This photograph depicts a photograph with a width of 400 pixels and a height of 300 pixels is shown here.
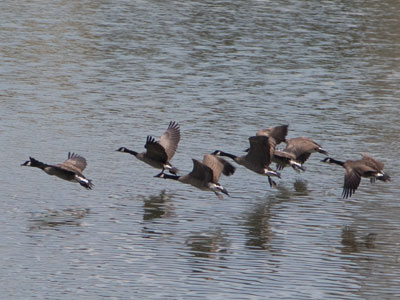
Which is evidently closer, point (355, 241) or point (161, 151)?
point (355, 241)

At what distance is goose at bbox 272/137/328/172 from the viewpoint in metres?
22.2

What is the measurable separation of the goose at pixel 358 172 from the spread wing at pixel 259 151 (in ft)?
5.44

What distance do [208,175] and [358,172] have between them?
3147 mm

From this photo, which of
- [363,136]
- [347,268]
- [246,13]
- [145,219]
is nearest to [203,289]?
[347,268]

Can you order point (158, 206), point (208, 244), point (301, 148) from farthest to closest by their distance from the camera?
point (301, 148) < point (158, 206) < point (208, 244)

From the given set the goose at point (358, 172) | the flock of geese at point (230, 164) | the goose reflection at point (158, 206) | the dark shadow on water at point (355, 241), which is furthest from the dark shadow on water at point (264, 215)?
the goose reflection at point (158, 206)

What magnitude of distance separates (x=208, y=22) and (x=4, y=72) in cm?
1312

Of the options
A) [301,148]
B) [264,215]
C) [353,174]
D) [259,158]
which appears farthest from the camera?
[301,148]

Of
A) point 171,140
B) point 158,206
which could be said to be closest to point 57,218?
point 158,206

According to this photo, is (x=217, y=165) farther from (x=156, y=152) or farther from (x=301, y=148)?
(x=301, y=148)

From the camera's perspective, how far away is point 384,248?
17922 millimetres

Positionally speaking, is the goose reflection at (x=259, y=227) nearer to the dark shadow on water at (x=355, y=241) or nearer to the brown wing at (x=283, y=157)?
the dark shadow on water at (x=355, y=241)

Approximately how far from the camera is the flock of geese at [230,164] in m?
20.1

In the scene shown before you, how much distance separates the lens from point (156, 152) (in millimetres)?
21438
